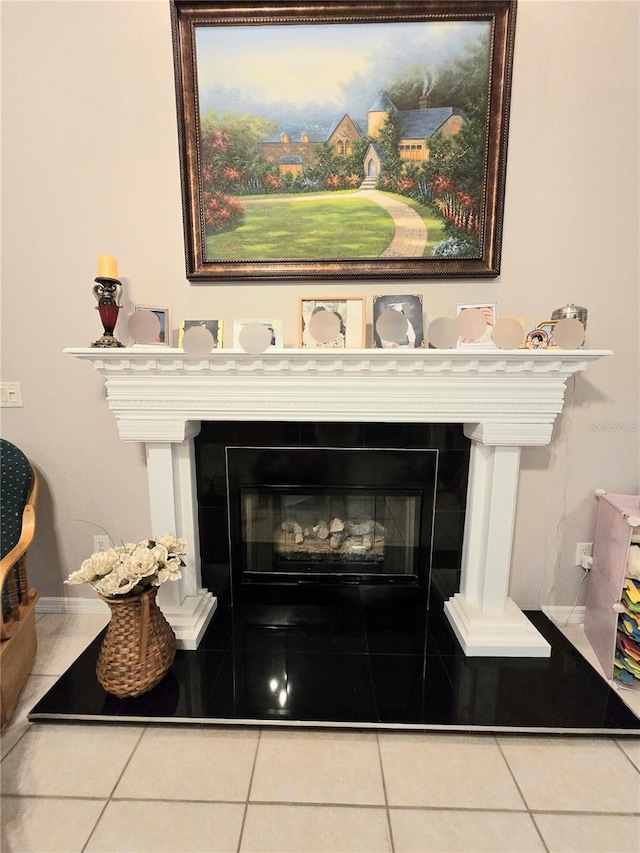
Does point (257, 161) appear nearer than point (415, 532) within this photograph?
Yes

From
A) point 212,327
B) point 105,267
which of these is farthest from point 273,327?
point 105,267

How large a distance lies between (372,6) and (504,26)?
0.48 metres

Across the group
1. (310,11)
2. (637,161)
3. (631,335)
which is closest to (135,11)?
(310,11)

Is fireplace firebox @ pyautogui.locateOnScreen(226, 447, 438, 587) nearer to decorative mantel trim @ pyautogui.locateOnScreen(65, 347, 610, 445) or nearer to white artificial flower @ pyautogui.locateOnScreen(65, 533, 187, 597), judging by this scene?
decorative mantel trim @ pyautogui.locateOnScreen(65, 347, 610, 445)

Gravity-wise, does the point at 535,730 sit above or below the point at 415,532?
below

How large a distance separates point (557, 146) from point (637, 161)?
314 mm

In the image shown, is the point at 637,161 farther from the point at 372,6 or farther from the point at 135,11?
the point at 135,11

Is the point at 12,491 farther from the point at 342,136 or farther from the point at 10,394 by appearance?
the point at 342,136

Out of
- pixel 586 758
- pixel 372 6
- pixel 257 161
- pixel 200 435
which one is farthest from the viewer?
pixel 200 435

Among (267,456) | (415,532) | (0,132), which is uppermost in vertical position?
(0,132)

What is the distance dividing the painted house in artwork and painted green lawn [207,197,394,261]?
14cm

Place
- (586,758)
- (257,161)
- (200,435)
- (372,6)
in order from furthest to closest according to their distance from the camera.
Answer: (200,435)
(257,161)
(372,6)
(586,758)

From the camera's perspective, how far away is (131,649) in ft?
4.67

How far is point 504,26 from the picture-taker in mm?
1489
